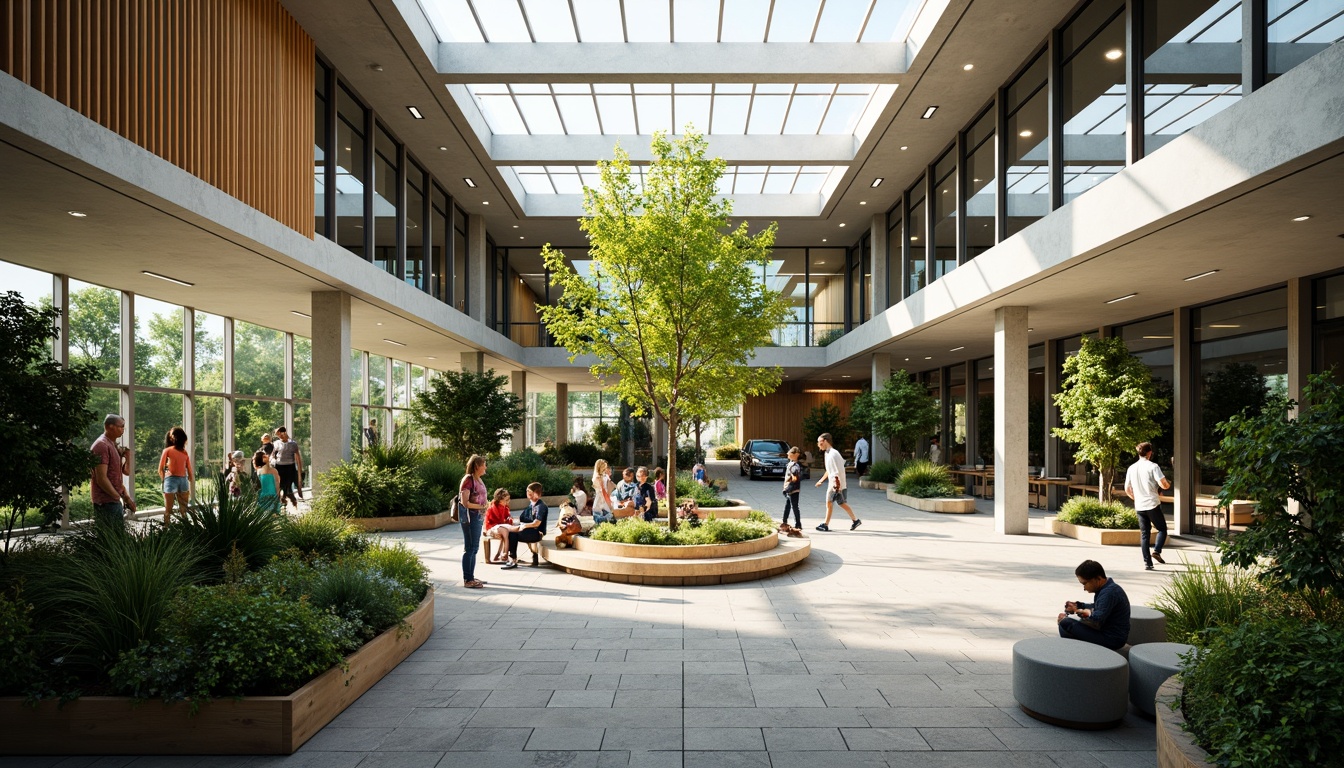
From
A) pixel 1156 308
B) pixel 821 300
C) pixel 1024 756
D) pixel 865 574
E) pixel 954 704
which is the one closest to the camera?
pixel 1024 756

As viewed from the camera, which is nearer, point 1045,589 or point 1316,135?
point 1316,135

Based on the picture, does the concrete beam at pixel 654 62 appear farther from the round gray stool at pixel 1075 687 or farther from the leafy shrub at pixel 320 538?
the round gray stool at pixel 1075 687

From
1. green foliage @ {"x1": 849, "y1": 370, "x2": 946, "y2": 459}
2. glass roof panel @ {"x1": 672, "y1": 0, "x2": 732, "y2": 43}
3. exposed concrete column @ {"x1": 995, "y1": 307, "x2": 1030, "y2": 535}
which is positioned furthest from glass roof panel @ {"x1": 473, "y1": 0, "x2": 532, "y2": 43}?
A: green foliage @ {"x1": 849, "y1": 370, "x2": 946, "y2": 459}

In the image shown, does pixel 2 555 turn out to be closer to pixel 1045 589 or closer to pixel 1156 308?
pixel 1045 589

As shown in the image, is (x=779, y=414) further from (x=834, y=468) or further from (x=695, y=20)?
(x=695, y=20)

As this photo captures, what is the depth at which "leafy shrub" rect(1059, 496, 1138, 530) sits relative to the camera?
1266cm

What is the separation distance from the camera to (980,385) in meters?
24.5

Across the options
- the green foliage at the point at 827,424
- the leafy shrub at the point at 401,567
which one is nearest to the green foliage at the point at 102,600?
the leafy shrub at the point at 401,567

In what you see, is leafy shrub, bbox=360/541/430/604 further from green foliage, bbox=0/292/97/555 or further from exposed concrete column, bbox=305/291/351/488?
exposed concrete column, bbox=305/291/351/488

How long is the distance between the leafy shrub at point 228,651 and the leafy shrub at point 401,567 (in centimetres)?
191

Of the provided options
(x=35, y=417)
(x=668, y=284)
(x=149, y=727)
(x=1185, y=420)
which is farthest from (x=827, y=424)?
(x=149, y=727)

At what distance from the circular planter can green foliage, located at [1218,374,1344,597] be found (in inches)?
33.7

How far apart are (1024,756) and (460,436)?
1781 centimetres

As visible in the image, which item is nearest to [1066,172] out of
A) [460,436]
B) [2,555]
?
[2,555]
